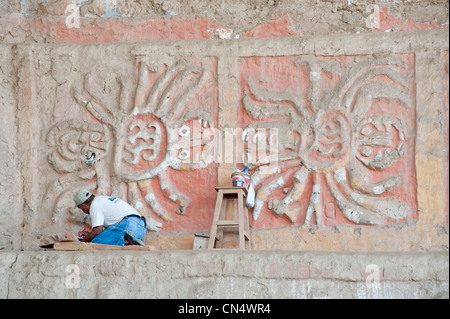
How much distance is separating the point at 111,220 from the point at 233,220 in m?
0.91

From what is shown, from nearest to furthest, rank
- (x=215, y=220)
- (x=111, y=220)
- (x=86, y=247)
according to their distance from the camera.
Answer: (x=86, y=247)
(x=215, y=220)
(x=111, y=220)

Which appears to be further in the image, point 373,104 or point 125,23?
point 125,23

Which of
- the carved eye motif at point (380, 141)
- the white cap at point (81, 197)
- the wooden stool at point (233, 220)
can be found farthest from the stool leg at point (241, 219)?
the white cap at point (81, 197)

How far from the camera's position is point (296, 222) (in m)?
5.66

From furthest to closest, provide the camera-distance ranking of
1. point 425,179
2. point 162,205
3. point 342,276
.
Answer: point 162,205, point 425,179, point 342,276

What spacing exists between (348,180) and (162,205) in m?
1.45

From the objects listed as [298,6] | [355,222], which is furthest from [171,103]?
[355,222]

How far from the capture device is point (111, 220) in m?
5.57

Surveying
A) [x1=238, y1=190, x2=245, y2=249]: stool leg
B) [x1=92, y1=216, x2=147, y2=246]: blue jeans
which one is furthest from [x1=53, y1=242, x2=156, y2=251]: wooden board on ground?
[x1=238, y1=190, x2=245, y2=249]: stool leg

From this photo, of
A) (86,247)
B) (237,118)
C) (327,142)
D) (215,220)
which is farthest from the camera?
(237,118)

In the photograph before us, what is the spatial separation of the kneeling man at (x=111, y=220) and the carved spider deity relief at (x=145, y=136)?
24 centimetres

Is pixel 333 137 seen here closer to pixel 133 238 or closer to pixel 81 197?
pixel 133 238

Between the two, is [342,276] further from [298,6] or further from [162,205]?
[298,6]

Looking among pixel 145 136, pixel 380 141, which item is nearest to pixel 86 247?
pixel 145 136
